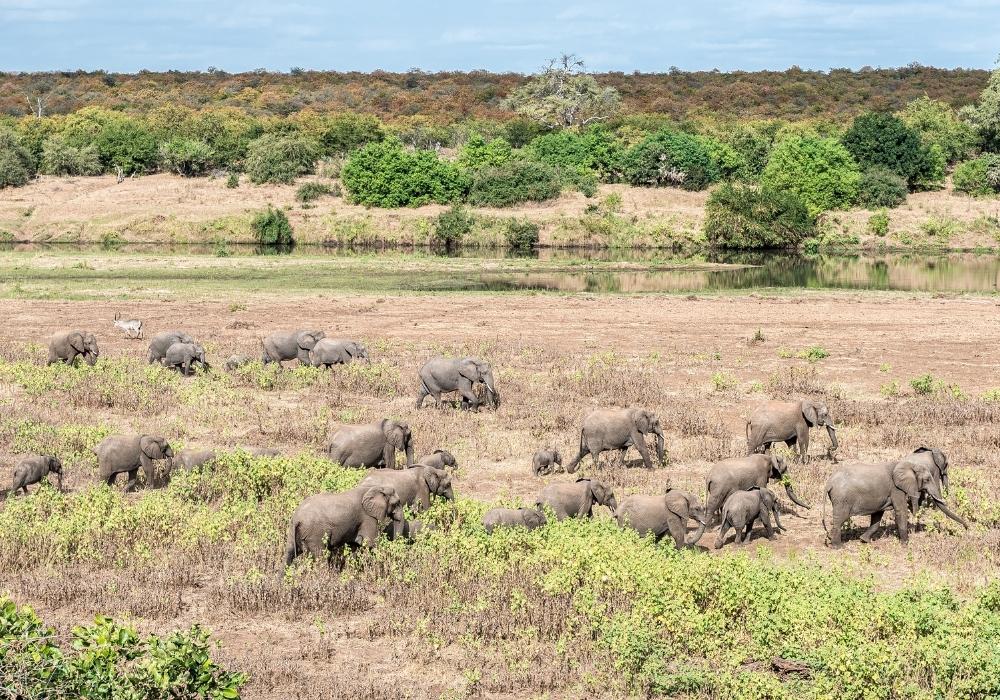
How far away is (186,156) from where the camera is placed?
8250 centimetres

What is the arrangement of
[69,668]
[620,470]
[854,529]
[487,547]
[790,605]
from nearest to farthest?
[69,668] < [790,605] < [487,547] < [854,529] < [620,470]

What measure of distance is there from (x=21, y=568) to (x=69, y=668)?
4553mm

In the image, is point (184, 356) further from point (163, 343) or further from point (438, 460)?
point (438, 460)

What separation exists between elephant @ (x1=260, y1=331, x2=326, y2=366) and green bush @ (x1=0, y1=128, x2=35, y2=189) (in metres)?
62.5

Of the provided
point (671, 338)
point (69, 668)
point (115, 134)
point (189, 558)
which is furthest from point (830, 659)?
point (115, 134)

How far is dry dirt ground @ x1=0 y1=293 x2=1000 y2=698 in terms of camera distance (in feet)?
33.3

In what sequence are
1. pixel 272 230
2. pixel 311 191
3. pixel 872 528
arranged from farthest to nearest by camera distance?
pixel 311 191 < pixel 272 230 < pixel 872 528

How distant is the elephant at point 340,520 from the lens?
37.9 feet

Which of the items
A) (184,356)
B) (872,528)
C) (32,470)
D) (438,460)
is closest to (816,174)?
(184,356)

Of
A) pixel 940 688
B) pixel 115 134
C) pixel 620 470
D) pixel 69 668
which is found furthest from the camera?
pixel 115 134

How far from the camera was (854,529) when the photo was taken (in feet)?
44.2

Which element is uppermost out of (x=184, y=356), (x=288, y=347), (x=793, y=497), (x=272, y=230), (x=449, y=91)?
(x=449, y=91)

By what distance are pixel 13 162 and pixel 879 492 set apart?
7620 centimetres

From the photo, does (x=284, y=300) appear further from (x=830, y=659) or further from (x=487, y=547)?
(x=830, y=659)
